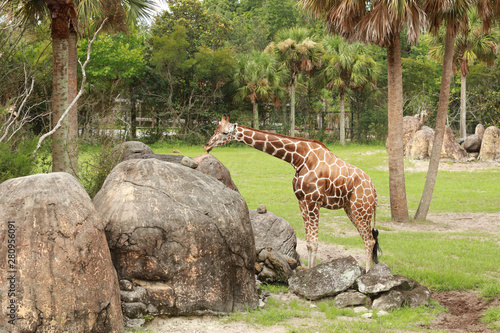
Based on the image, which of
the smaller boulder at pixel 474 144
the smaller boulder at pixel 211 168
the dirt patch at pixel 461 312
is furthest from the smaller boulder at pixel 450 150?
the dirt patch at pixel 461 312

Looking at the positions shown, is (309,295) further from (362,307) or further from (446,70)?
(446,70)

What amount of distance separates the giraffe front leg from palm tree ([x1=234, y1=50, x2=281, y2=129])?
25.3 m

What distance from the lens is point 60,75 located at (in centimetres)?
1067

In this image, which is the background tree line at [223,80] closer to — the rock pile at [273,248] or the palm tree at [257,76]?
the palm tree at [257,76]

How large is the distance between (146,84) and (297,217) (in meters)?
22.4

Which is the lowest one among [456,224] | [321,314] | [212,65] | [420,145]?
[456,224]

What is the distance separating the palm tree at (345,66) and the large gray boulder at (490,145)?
11.5 meters

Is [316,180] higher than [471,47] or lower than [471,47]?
lower

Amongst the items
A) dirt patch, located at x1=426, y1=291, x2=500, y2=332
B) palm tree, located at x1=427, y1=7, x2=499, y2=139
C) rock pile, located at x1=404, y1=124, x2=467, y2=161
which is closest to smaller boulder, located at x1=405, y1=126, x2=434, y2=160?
rock pile, located at x1=404, y1=124, x2=467, y2=161

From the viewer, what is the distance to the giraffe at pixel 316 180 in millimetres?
7723

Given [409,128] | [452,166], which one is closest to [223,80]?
[409,128]

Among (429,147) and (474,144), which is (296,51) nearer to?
(429,147)

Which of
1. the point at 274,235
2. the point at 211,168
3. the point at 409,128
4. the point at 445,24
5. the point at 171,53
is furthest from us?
the point at 171,53

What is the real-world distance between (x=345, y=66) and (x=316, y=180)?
27525mm
